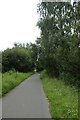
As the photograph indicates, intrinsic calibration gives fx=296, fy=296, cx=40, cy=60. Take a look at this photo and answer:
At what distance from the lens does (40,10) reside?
34.6m

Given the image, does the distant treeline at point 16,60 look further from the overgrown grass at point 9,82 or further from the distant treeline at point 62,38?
the overgrown grass at point 9,82

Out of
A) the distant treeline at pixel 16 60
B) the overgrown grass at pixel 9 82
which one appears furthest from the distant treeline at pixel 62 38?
the distant treeline at pixel 16 60

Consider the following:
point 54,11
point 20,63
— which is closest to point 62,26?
point 54,11

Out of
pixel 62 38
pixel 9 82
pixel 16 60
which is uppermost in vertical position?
pixel 62 38

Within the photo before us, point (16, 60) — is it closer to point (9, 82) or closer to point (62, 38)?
point (62, 38)

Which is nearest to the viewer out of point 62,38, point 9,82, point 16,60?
point 9,82

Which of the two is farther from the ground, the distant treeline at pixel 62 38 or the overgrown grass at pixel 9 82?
the distant treeline at pixel 62 38

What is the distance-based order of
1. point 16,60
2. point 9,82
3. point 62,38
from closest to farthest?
point 9,82, point 62,38, point 16,60

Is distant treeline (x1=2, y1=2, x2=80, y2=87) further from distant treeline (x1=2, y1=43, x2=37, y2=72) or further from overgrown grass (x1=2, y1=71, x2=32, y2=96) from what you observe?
distant treeline (x1=2, y1=43, x2=37, y2=72)

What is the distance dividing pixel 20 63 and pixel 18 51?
5.33 metres

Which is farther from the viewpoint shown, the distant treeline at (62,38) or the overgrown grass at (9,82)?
the overgrown grass at (9,82)

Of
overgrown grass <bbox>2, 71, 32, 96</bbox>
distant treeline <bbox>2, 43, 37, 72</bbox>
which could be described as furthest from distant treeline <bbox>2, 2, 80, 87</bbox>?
distant treeline <bbox>2, 43, 37, 72</bbox>

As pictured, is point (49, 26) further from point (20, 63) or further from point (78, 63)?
point (20, 63)

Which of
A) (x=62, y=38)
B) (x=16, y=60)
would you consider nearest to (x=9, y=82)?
(x=62, y=38)
